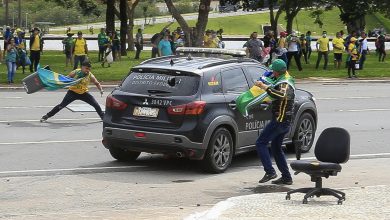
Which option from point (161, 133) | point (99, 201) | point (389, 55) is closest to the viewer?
point (99, 201)

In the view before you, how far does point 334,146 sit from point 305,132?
14.5ft

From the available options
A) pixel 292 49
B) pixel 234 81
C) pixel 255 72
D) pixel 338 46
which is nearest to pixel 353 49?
pixel 292 49

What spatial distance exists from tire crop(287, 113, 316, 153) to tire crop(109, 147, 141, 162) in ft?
8.79

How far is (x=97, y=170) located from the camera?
1272 cm

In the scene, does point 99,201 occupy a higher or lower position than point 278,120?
lower

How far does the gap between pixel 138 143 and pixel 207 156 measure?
1031 mm

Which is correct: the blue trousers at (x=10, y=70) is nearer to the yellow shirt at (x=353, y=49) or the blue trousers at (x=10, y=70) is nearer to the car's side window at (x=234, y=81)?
the yellow shirt at (x=353, y=49)

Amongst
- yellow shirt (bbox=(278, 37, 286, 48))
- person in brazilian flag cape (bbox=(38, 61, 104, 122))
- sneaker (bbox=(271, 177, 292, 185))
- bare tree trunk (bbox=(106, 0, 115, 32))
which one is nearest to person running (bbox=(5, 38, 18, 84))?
yellow shirt (bbox=(278, 37, 286, 48))

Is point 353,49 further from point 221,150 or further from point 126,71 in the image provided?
point 221,150

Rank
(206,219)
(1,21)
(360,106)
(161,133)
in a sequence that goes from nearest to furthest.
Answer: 1. (206,219)
2. (161,133)
3. (360,106)
4. (1,21)

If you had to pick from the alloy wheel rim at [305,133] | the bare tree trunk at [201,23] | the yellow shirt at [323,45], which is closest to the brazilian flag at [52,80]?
the alloy wheel rim at [305,133]

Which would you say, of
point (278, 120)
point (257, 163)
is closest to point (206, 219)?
point (278, 120)

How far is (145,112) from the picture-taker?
1253cm

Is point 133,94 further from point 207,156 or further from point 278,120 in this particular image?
point 278,120
